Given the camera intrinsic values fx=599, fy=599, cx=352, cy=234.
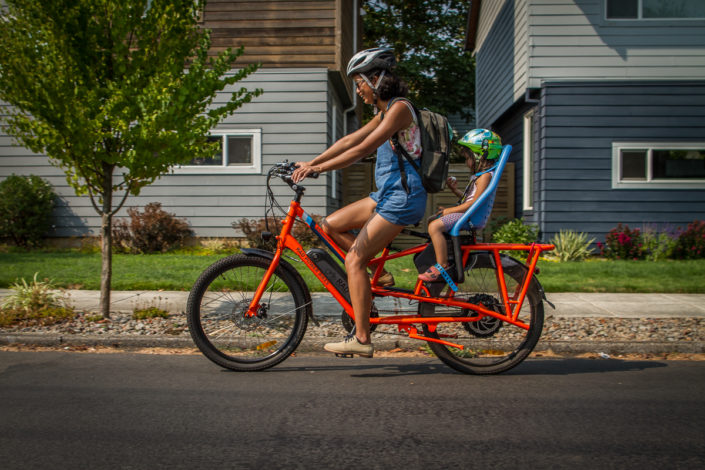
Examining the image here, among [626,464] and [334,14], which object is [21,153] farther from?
[626,464]

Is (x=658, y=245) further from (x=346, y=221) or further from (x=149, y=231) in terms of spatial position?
(x=149, y=231)

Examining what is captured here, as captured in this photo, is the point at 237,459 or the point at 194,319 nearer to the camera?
the point at 237,459

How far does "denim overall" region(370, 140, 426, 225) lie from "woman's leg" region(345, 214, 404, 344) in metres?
0.07

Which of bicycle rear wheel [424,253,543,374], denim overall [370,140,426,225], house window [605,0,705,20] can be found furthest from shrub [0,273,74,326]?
house window [605,0,705,20]

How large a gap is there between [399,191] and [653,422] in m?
2.03

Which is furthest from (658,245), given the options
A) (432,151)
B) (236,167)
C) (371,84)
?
(371,84)

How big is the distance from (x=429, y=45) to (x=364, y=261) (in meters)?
25.3

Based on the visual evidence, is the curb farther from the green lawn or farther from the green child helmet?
the green child helmet

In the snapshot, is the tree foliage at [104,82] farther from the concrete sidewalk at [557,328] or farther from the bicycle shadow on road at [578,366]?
the bicycle shadow on road at [578,366]

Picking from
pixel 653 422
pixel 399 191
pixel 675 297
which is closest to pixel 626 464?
pixel 653 422

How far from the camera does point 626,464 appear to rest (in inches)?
108

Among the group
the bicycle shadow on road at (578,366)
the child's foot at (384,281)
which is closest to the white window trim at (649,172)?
the bicycle shadow on road at (578,366)

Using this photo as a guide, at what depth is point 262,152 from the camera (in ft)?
42.0

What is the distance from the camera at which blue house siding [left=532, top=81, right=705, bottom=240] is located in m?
11.9
